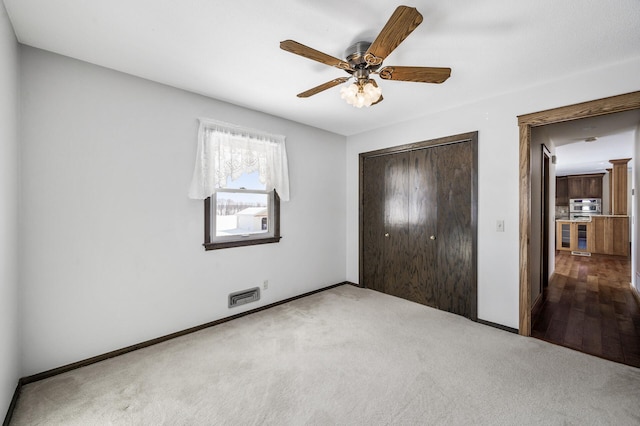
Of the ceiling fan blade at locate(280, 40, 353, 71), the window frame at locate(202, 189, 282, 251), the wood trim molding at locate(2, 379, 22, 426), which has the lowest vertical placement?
the wood trim molding at locate(2, 379, 22, 426)

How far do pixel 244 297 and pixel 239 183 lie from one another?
4.33ft

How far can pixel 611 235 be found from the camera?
6465 millimetres

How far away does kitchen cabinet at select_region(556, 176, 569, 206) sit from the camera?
338 inches

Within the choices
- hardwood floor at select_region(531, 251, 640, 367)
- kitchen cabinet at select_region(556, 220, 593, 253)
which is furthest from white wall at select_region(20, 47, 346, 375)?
kitchen cabinet at select_region(556, 220, 593, 253)

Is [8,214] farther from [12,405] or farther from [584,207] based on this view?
[584,207]

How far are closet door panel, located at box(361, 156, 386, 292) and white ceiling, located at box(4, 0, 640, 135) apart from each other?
1.55m

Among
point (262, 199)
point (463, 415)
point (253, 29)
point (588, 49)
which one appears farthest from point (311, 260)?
point (588, 49)

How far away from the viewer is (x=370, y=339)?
8.49ft

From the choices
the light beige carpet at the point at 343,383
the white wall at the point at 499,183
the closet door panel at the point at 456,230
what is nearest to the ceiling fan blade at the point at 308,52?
the white wall at the point at 499,183

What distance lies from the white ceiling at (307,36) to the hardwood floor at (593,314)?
2.42 meters

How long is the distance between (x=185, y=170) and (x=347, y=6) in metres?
2.02

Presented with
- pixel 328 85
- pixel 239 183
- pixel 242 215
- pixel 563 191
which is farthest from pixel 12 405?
pixel 563 191

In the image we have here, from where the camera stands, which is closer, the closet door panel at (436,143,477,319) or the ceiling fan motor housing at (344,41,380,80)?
the ceiling fan motor housing at (344,41,380,80)

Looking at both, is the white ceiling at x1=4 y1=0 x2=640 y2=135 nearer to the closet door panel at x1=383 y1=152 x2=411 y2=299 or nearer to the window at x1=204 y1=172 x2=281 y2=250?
the window at x1=204 y1=172 x2=281 y2=250
